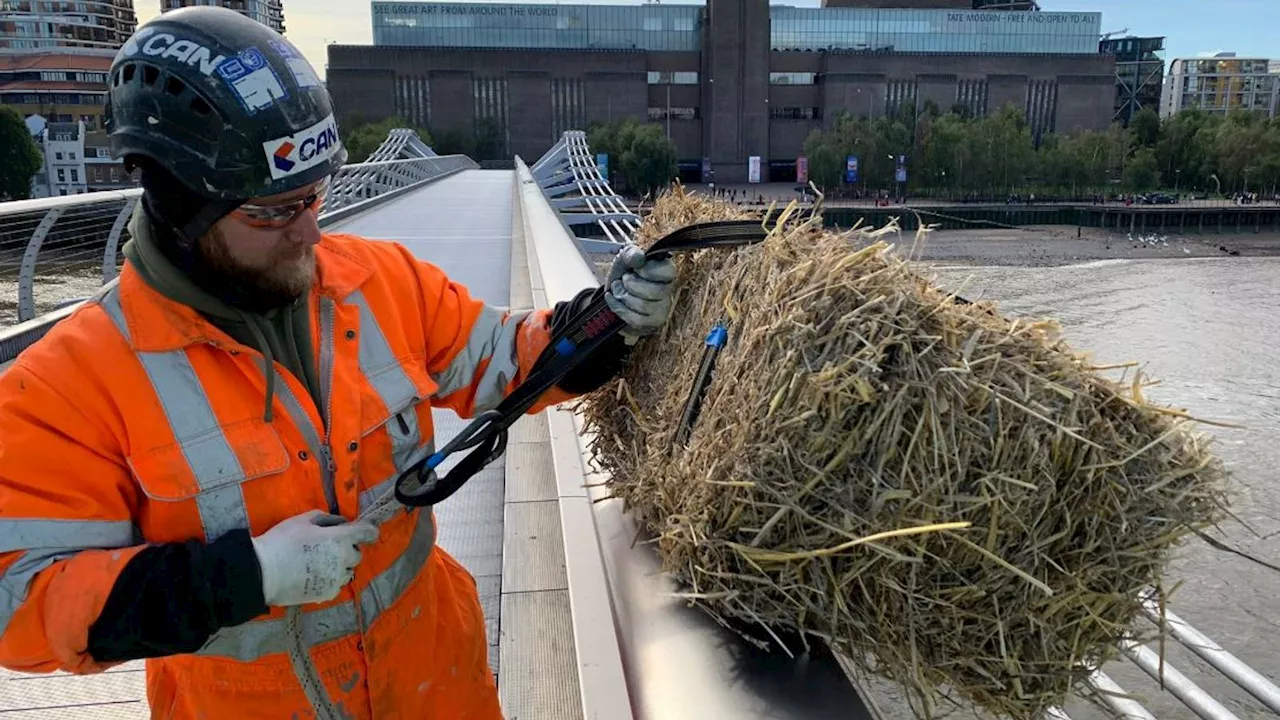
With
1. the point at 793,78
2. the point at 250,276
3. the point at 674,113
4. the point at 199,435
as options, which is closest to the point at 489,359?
the point at 250,276

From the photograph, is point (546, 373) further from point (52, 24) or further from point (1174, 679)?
point (52, 24)

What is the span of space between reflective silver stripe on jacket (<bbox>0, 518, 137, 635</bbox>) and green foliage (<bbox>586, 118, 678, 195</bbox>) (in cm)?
5867

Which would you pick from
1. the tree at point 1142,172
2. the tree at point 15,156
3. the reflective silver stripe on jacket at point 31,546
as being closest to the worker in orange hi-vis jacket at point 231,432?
the reflective silver stripe on jacket at point 31,546

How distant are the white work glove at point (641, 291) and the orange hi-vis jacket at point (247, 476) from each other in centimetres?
27

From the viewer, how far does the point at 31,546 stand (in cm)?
139

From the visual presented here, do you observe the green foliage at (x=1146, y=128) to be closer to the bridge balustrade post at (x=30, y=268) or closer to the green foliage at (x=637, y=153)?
the green foliage at (x=637, y=153)

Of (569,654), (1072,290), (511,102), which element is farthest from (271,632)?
(511,102)

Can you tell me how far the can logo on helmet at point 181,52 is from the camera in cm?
161

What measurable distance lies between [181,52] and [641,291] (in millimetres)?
940

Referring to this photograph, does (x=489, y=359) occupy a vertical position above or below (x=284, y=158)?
below

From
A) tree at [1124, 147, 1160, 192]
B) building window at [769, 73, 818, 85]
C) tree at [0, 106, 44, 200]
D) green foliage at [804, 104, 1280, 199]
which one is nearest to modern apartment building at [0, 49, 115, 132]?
tree at [0, 106, 44, 200]

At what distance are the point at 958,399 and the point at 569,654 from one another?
5.24ft

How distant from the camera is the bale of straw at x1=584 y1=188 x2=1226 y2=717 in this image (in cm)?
132

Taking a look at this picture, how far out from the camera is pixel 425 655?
6.21 ft
